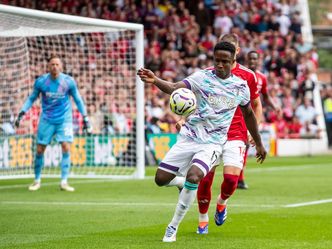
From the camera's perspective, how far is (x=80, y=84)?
22750mm

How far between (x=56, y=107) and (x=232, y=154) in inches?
284

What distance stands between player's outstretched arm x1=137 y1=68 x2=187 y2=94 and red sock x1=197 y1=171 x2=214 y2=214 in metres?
1.38

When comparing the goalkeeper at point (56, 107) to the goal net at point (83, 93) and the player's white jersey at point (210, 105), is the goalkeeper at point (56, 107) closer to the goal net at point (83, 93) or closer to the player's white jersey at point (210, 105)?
the goal net at point (83, 93)

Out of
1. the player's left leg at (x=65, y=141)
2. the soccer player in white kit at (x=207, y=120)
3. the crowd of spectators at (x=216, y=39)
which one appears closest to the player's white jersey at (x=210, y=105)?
the soccer player in white kit at (x=207, y=120)

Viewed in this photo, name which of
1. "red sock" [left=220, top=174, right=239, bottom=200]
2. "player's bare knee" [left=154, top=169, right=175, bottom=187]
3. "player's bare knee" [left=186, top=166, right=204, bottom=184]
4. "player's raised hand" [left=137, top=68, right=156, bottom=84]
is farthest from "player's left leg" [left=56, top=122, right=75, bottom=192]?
"player's raised hand" [left=137, top=68, right=156, bottom=84]

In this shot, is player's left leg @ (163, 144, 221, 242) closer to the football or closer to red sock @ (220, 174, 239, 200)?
the football

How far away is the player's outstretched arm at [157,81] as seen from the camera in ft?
31.7

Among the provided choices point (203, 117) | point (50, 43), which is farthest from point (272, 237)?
point (50, 43)

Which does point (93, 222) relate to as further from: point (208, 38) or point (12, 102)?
point (208, 38)

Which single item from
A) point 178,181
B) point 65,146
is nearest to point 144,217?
point 178,181

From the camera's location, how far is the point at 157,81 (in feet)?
32.2

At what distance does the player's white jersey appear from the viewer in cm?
1018

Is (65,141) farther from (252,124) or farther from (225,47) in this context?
(225,47)

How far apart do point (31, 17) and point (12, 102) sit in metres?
4.19
